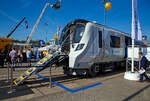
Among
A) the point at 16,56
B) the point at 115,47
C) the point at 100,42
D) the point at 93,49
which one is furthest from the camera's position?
the point at 16,56

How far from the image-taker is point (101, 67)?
23.2 feet

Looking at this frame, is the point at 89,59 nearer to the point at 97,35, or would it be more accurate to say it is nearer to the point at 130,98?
the point at 97,35

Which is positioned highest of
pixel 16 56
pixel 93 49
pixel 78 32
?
pixel 78 32

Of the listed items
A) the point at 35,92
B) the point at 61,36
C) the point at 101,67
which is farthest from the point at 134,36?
the point at 35,92

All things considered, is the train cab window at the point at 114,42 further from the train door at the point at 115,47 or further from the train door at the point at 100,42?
the train door at the point at 100,42

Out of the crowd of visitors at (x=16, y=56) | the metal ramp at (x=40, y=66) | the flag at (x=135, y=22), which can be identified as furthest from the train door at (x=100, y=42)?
the crowd of visitors at (x=16, y=56)

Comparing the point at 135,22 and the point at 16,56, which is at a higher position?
the point at 135,22

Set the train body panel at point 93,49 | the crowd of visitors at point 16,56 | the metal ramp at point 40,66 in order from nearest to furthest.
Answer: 1. the metal ramp at point 40,66
2. the train body panel at point 93,49
3. the crowd of visitors at point 16,56

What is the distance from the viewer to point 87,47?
567 centimetres

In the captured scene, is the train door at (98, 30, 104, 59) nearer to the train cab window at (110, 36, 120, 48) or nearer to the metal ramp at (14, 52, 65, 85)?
the train cab window at (110, 36, 120, 48)

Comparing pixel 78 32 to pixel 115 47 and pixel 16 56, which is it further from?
pixel 16 56

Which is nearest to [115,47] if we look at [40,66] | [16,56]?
[40,66]

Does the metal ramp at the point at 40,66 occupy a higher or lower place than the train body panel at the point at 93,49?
lower

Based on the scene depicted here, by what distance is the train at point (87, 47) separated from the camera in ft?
18.4
